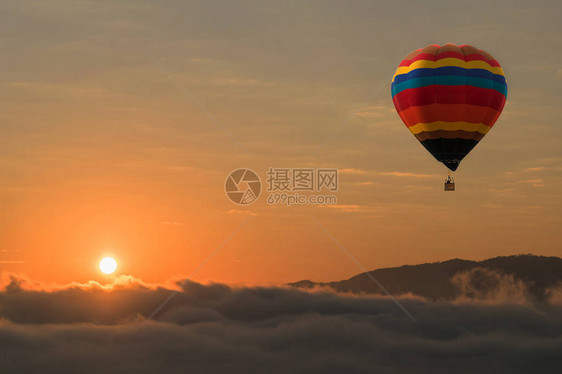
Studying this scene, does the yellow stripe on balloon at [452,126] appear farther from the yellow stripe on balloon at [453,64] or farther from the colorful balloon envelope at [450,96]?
the yellow stripe on balloon at [453,64]

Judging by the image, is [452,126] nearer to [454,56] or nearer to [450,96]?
[450,96]

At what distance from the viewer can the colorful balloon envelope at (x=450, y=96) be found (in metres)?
66.1

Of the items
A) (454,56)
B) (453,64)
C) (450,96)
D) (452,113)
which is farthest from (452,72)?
(452,113)

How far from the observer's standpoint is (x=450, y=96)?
217 ft

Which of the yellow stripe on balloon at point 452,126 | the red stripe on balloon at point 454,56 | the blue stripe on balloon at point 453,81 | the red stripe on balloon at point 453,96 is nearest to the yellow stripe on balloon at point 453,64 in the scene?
the red stripe on balloon at point 454,56

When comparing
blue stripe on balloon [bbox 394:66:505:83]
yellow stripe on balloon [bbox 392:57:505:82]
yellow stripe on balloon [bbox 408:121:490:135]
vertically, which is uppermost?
yellow stripe on balloon [bbox 392:57:505:82]

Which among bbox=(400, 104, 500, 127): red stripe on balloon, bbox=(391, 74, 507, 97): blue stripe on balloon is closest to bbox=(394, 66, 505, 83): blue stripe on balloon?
bbox=(391, 74, 507, 97): blue stripe on balloon

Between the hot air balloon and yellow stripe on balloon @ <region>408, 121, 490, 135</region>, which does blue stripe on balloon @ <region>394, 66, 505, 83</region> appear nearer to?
the hot air balloon

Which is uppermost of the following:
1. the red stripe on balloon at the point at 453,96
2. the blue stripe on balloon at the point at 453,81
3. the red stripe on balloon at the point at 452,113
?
the blue stripe on balloon at the point at 453,81

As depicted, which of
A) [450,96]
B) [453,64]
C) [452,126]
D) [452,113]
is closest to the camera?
[450,96]

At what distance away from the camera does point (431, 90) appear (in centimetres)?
6631

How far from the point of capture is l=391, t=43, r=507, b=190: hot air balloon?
217ft

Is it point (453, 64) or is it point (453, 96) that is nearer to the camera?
point (453, 96)

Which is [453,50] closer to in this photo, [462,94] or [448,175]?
[462,94]
